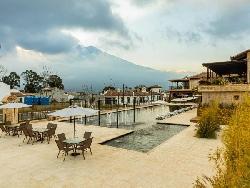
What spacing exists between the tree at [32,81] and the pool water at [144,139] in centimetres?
8405

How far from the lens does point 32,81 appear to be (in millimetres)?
101812

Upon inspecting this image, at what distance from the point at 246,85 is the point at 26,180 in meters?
26.5

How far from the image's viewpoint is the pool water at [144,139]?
17172 millimetres

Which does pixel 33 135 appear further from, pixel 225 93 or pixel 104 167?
pixel 225 93

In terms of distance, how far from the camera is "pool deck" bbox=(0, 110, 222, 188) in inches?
410

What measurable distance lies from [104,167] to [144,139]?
25.3 ft

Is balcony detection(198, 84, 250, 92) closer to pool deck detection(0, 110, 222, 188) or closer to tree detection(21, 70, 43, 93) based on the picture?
pool deck detection(0, 110, 222, 188)

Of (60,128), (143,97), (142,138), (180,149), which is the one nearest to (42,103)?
(143,97)

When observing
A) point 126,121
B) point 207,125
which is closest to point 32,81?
point 126,121

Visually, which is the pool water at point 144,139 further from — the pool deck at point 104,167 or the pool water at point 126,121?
the pool water at point 126,121

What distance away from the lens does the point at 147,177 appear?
10867 mm

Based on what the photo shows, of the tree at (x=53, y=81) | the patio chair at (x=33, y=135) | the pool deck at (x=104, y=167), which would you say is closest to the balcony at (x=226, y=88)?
the pool deck at (x=104, y=167)

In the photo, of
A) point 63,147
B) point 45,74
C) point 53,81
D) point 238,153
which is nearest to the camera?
point 238,153

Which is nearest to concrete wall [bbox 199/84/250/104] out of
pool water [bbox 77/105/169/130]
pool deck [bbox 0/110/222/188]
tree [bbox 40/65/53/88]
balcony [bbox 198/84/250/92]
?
balcony [bbox 198/84/250/92]
